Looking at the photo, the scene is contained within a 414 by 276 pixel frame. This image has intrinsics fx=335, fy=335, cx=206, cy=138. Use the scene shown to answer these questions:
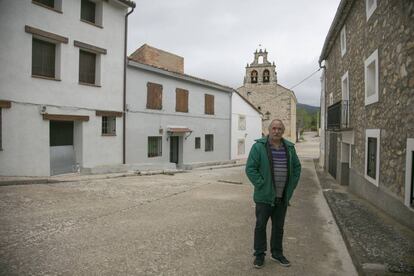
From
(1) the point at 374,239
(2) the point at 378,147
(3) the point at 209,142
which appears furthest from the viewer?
(3) the point at 209,142

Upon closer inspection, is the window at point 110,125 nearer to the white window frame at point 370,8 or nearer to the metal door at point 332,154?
the metal door at point 332,154

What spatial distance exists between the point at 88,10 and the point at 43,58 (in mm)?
2997

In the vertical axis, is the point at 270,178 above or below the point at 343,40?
below

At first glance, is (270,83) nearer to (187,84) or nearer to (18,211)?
(187,84)

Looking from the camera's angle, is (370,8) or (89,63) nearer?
(370,8)

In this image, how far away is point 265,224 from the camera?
3955mm

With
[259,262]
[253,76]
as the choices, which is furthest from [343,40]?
[253,76]

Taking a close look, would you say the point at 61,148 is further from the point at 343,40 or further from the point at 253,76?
the point at 253,76

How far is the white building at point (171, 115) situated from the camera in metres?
Answer: 15.5

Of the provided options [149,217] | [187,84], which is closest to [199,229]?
[149,217]

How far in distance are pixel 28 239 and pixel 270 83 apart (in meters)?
39.6

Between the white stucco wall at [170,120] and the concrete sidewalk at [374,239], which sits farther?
the white stucco wall at [170,120]

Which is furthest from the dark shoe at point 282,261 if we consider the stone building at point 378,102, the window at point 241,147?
the window at point 241,147

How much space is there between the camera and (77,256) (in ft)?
13.6
